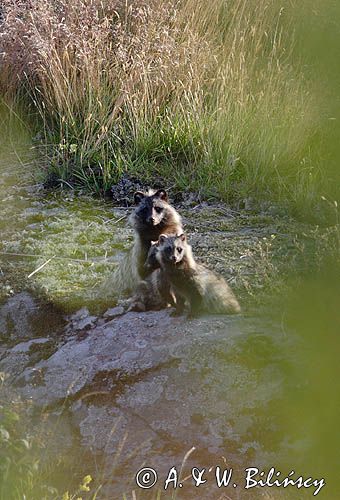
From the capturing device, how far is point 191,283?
5395 mm

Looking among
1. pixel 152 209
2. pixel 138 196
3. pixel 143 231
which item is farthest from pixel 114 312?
pixel 138 196

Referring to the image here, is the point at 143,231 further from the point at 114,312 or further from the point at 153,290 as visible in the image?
the point at 114,312

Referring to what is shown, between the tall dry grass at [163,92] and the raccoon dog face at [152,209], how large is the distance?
145 cm

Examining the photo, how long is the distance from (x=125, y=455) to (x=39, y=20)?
6.05 metres

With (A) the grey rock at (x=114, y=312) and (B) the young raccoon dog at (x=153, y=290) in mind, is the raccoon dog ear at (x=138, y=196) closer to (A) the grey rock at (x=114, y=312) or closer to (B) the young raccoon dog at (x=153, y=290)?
→ (B) the young raccoon dog at (x=153, y=290)

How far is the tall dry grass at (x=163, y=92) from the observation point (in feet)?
25.2

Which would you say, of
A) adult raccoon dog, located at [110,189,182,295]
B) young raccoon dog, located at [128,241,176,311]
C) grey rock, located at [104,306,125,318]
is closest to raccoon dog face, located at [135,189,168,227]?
adult raccoon dog, located at [110,189,182,295]

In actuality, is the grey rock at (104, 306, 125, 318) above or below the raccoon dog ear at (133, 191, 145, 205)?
below

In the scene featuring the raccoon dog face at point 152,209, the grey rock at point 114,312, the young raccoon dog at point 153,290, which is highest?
the raccoon dog face at point 152,209

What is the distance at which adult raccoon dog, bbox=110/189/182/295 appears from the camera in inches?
234

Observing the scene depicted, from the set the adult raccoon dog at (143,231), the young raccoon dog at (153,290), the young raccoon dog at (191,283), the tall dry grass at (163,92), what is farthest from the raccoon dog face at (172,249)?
the tall dry grass at (163,92)

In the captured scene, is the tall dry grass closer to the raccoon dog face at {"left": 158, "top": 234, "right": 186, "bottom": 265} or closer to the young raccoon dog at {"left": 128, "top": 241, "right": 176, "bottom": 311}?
the young raccoon dog at {"left": 128, "top": 241, "right": 176, "bottom": 311}

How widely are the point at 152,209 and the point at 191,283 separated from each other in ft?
3.23

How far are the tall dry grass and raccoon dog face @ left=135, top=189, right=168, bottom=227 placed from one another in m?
1.45
